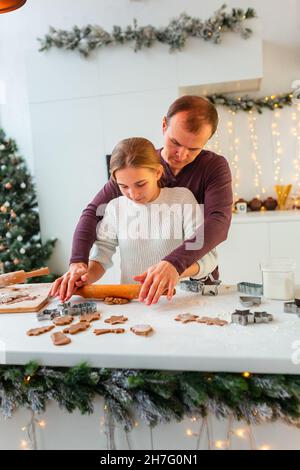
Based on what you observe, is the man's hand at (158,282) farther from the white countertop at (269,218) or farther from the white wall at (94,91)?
the white wall at (94,91)

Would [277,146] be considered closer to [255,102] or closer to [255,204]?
[255,102]

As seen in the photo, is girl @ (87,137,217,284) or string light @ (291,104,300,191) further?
string light @ (291,104,300,191)

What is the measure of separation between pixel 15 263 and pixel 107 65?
1857mm

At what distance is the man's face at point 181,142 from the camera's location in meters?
1.16

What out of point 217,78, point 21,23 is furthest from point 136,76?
point 21,23

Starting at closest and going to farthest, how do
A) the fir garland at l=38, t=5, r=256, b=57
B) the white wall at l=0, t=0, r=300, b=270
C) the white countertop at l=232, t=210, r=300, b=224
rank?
the fir garland at l=38, t=5, r=256, b=57 < the white countertop at l=232, t=210, r=300, b=224 < the white wall at l=0, t=0, r=300, b=270

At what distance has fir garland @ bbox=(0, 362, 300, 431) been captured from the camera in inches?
25.9

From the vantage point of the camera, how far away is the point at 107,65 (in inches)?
118

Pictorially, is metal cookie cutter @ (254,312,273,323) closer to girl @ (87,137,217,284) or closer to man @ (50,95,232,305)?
man @ (50,95,232,305)

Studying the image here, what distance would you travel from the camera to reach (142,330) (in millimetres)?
811

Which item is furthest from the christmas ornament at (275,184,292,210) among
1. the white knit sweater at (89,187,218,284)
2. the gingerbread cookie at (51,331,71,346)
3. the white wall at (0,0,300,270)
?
the gingerbread cookie at (51,331,71,346)

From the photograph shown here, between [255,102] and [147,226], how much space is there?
8.18 ft

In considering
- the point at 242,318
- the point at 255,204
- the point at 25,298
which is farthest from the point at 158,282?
the point at 255,204

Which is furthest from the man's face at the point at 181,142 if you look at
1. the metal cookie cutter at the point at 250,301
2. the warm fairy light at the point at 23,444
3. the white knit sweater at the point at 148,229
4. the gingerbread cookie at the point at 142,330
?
the warm fairy light at the point at 23,444
